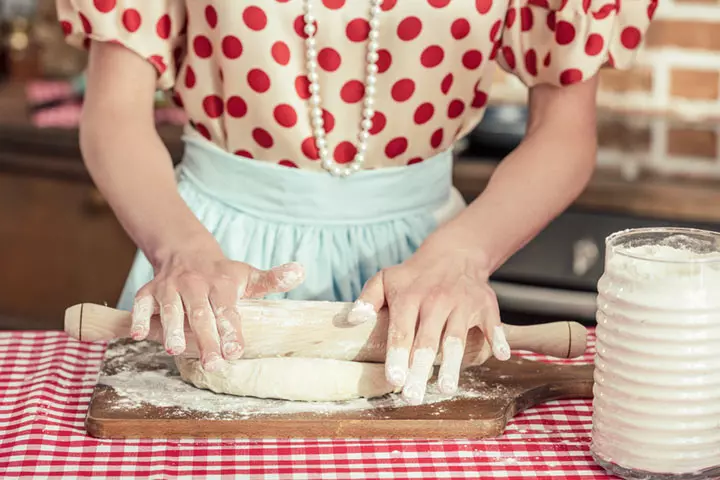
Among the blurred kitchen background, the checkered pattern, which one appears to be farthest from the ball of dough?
the checkered pattern

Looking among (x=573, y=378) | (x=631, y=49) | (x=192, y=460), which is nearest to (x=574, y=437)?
(x=573, y=378)

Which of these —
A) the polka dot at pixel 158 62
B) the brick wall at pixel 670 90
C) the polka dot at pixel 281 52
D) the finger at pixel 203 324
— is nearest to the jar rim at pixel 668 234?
the finger at pixel 203 324

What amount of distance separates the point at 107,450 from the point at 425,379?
27cm

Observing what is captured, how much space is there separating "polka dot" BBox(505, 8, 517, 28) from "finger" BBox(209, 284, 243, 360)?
0.46m

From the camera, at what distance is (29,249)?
2.51m

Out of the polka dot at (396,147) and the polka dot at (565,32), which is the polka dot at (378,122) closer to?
the polka dot at (396,147)

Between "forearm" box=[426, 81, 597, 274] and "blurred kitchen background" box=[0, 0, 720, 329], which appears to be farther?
"blurred kitchen background" box=[0, 0, 720, 329]

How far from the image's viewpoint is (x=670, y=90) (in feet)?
7.49

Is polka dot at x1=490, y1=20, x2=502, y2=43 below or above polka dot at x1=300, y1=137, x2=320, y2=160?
above

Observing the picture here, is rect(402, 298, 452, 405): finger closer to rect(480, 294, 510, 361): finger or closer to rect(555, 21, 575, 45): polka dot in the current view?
rect(480, 294, 510, 361): finger

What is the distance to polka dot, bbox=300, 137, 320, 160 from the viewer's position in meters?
1.22

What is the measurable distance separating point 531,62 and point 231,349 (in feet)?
1.62

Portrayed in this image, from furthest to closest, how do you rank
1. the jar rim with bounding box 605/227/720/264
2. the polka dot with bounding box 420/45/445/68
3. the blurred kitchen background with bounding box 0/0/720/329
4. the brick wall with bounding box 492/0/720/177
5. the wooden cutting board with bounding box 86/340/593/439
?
the brick wall with bounding box 492/0/720/177, the blurred kitchen background with bounding box 0/0/720/329, the polka dot with bounding box 420/45/445/68, the wooden cutting board with bounding box 86/340/593/439, the jar rim with bounding box 605/227/720/264

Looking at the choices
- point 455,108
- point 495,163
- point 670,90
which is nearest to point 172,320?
point 455,108
